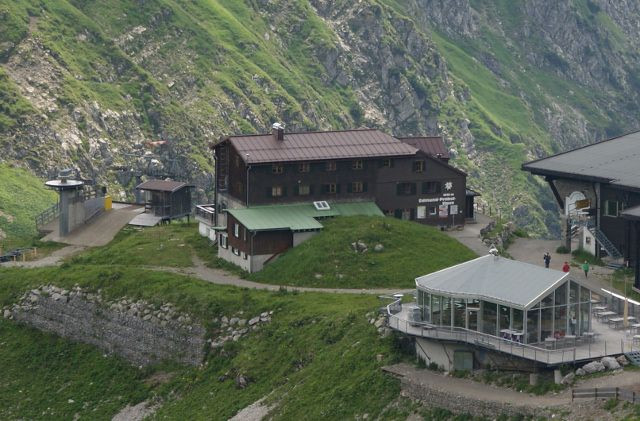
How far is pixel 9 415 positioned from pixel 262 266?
22666 millimetres

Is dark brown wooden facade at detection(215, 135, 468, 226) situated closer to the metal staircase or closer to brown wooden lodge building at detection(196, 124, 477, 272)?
brown wooden lodge building at detection(196, 124, 477, 272)

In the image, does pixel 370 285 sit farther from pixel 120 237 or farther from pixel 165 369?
pixel 120 237

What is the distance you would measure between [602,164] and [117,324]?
41.1 metres

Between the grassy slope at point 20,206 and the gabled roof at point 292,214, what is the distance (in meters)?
30.3

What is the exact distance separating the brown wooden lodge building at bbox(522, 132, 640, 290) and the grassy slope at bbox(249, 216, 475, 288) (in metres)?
9.73

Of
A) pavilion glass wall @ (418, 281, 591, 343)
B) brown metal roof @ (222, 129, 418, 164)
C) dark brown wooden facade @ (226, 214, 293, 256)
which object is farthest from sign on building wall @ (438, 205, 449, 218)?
pavilion glass wall @ (418, 281, 591, 343)

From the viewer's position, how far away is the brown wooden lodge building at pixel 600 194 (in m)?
127

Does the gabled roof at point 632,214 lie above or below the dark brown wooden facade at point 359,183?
below

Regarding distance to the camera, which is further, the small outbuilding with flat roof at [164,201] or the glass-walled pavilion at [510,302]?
the small outbuilding with flat roof at [164,201]

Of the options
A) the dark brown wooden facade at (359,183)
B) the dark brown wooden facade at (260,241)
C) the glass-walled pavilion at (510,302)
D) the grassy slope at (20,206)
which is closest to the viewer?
the glass-walled pavilion at (510,302)

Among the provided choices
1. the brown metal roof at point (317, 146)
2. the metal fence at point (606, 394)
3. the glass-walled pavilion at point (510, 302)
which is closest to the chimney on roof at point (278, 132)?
the brown metal roof at point (317, 146)

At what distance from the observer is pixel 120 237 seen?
147750 millimetres

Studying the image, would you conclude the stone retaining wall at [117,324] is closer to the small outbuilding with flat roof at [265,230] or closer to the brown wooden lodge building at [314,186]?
the small outbuilding with flat roof at [265,230]

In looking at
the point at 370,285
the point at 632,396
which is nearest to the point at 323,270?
the point at 370,285
